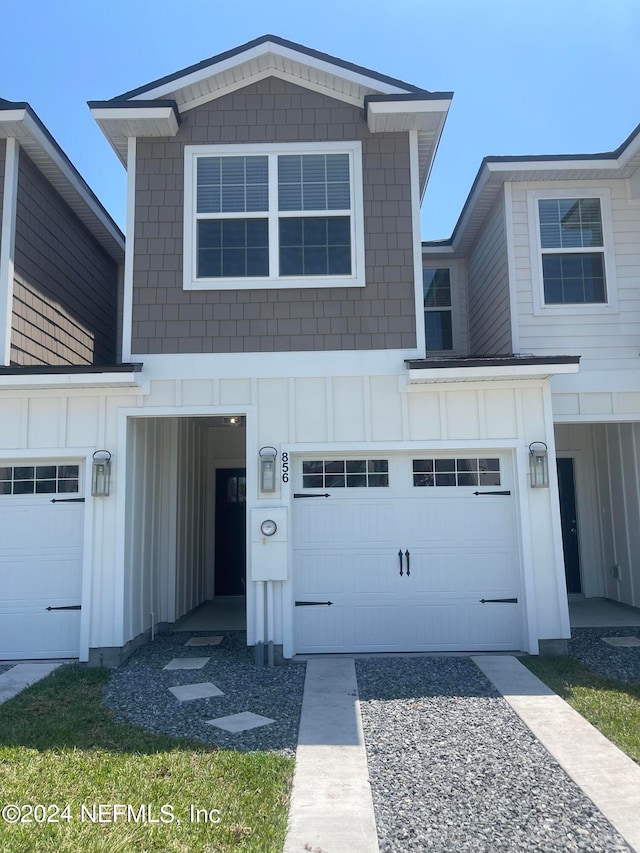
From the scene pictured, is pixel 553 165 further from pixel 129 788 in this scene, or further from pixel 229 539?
pixel 129 788

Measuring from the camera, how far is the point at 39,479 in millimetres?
7133

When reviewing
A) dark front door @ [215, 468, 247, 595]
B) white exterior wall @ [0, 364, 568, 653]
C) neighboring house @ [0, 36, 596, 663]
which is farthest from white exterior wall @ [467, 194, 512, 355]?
dark front door @ [215, 468, 247, 595]

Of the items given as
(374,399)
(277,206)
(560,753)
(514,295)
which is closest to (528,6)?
(514,295)

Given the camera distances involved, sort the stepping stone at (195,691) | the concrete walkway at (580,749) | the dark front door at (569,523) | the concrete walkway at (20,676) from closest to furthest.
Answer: the concrete walkway at (580,749)
the stepping stone at (195,691)
the concrete walkway at (20,676)
the dark front door at (569,523)

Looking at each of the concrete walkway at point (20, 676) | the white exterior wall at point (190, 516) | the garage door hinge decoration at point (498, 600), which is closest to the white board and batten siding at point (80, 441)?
the concrete walkway at point (20, 676)

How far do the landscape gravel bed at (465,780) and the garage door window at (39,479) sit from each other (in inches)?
157

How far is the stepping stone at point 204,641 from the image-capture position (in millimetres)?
7625

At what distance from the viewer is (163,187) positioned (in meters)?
7.41

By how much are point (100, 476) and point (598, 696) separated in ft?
17.6

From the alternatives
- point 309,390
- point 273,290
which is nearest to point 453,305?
point 273,290

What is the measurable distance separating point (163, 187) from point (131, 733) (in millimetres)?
5845

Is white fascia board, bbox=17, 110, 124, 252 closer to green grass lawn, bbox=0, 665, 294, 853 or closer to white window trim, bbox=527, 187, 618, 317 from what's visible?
white window trim, bbox=527, 187, 618, 317

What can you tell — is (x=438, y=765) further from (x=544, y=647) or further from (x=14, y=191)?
(x=14, y=191)

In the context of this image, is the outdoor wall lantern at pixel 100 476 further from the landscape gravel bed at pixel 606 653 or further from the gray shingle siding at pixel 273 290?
the landscape gravel bed at pixel 606 653
